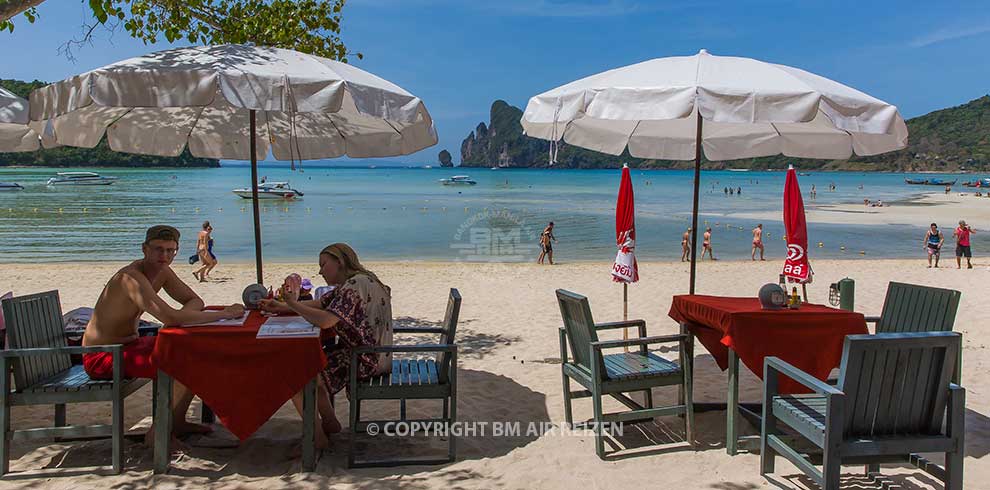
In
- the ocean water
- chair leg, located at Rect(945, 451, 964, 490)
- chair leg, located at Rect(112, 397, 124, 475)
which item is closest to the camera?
chair leg, located at Rect(945, 451, 964, 490)

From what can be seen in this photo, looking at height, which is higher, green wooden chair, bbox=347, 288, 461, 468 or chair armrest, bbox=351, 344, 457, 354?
chair armrest, bbox=351, 344, 457, 354

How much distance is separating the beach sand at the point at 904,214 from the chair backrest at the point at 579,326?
2921 cm

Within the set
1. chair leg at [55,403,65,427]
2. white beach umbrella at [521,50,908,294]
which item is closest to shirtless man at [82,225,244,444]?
chair leg at [55,403,65,427]

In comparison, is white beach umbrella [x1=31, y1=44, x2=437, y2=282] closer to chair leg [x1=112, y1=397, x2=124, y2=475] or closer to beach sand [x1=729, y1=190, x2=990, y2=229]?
chair leg [x1=112, y1=397, x2=124, y2=475]

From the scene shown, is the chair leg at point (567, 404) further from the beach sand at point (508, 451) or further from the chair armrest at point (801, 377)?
the chair armrest at point (801, 377)

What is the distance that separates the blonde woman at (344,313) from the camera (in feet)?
11.7

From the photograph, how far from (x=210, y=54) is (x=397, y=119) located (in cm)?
123

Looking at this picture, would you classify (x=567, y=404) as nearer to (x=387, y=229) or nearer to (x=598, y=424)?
(x=598, y=424)

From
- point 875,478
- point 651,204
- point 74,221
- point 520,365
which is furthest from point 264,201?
point 875,478

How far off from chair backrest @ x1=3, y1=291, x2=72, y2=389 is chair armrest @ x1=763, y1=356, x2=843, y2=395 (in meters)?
3.77

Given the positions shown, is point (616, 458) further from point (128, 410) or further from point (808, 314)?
point (128, 410)

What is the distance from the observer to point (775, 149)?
5746mm

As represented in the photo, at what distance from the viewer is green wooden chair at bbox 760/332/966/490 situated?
2.77m

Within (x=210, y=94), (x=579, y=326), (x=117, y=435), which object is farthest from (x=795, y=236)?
(x=117, y=435)
